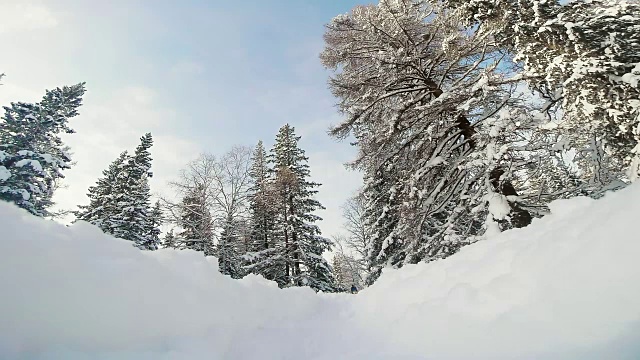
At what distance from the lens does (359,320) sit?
3.35m

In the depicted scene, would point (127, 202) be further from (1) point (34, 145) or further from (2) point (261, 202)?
(2) point (261, 202)

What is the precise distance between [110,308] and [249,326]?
4.20 ft

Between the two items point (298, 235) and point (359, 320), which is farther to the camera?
point (298, 235)

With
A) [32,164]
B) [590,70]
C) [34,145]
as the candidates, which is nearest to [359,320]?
[590,70]

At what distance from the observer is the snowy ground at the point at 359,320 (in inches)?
61.4

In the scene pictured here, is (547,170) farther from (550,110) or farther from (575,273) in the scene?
(575,273)

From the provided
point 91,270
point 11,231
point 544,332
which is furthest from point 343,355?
point 11,231

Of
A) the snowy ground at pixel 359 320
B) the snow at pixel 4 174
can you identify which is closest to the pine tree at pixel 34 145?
the snow at pixel 4 174

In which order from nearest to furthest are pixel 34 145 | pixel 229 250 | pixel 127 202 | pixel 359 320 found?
pixel 359 320, pixel 34 145, pixel 229 250, pixel 127 202

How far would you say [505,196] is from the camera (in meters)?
6.23

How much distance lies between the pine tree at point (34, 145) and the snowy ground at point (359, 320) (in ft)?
57.7

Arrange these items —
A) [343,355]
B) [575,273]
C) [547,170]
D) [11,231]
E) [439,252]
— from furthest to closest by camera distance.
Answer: [439,252] < [547,170] < [343,355] < [575,273] < [11,231]

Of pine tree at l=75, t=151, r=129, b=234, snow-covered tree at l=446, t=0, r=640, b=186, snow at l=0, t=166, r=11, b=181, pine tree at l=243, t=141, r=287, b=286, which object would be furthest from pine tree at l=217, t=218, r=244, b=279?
snow-covered tree at l=446, t=0, r=640, b=186

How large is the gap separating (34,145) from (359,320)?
20374 millimetres
